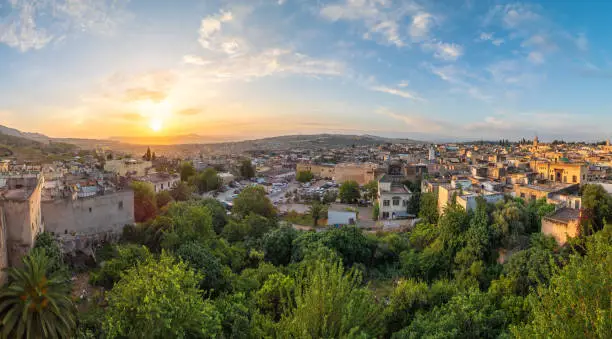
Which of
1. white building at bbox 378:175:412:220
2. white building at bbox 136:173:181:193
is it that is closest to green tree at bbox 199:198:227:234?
white building at bbox 136:173:181:193

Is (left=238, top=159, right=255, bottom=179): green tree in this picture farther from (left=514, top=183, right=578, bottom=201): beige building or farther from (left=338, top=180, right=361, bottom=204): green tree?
(left=514, top=183, right=578, bottom=201): beige building

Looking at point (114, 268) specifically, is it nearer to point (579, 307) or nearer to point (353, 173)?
point (579, 307)

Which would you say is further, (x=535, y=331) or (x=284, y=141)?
(x=284, y=141)

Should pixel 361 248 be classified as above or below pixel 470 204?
below

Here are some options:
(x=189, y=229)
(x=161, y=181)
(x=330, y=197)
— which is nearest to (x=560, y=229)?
(x=189, y=229)

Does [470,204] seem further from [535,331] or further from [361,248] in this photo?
[535,331]

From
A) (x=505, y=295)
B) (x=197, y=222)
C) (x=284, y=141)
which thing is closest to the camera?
(x=505, y=295)

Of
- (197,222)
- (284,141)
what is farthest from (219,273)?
(284,141)
